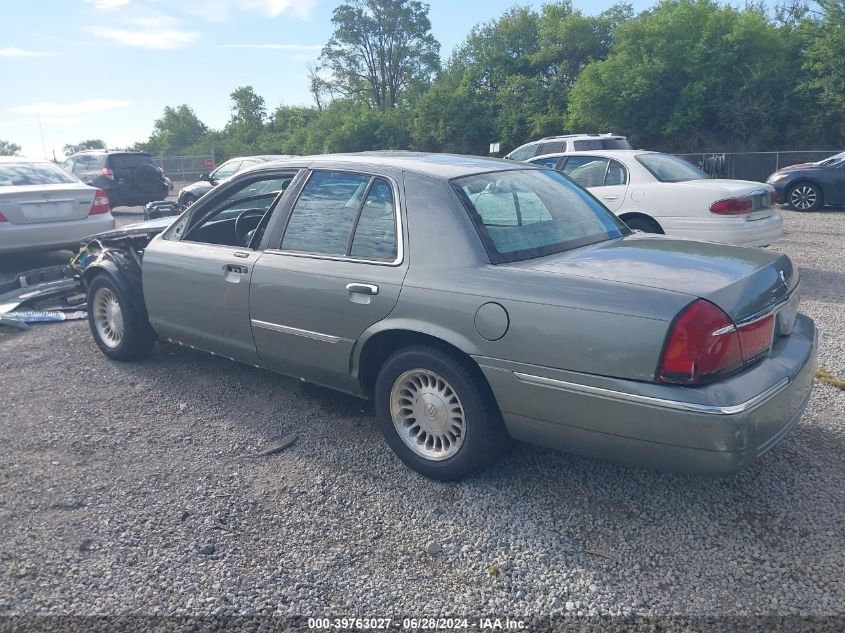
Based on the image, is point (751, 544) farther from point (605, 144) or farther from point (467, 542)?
point (605, 144)

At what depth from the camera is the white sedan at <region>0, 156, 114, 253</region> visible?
8383 mm

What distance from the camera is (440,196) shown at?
3521mm

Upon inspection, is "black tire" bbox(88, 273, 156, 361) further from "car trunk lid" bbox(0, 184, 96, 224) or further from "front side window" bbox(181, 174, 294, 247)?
"car trunk lid" bbox(0, 184, 96, 224)

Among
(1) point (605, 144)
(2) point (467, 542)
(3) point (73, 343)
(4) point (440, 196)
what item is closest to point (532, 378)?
(2) point (467, 542)

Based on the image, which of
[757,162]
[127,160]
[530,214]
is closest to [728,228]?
[530,214]

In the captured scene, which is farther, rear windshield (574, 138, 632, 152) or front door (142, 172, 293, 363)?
rear windshield (574, 138, 632, 152)

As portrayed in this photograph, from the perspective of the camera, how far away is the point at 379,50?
2117 inches

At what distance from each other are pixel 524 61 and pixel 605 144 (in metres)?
18.7

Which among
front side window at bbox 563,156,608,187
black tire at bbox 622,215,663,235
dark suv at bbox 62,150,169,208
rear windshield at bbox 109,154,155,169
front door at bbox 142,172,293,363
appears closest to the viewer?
front door at bbox 142,172,293,363

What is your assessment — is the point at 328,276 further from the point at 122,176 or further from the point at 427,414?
the point at 122,176

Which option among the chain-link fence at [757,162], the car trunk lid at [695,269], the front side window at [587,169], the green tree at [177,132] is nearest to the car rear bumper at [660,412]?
the car trunk lid at [695,269]

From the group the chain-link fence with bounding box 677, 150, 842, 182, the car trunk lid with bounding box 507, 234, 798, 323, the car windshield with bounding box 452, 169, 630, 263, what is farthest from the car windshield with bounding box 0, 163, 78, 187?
the chain-link fence with bounding box 677, 150, 842, 182

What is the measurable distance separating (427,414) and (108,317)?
3.20m

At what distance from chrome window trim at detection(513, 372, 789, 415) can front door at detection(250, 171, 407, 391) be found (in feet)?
2.86
